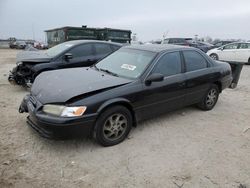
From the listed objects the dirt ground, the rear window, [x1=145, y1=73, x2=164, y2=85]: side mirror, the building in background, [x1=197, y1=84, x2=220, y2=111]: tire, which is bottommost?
the dirt ground

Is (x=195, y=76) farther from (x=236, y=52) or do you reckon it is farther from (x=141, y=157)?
(x=236, y=52)

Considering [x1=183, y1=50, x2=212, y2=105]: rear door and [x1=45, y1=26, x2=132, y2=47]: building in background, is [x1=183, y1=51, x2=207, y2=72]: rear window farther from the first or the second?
[x1=45, y1=26, x2=132, y2=47]: building in background

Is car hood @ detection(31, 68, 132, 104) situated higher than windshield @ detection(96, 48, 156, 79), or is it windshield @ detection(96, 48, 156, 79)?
windshield @ detection(96, 48, 156, 79)

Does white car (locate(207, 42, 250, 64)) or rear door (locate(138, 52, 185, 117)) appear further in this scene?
white car (locate(207, 42, 250, 64))

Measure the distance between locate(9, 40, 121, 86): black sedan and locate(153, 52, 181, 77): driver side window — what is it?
333 cm

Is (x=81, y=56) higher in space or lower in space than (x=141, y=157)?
higher

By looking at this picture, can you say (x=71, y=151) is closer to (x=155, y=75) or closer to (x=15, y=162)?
(x=15, y=162)

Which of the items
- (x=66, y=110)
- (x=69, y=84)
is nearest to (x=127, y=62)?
(x=69, y=84)

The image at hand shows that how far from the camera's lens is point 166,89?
4.38m

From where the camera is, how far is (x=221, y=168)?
334cm

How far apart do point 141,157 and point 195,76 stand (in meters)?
2.28

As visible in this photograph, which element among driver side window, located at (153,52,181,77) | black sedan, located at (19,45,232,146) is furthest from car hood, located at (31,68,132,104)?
driver side window, located at (153,52,181,77)

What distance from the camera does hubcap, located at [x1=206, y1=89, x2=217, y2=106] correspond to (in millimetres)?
5512

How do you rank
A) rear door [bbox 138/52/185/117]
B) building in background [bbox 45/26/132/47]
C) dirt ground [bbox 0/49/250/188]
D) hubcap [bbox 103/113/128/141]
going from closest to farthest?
dirt ground [bbox 0/49/250/188]
hubcap [bbox 103/113/128/141]
rear door [bbox 138/52/185/117]
building in background [bbox 45/26/132/47]
